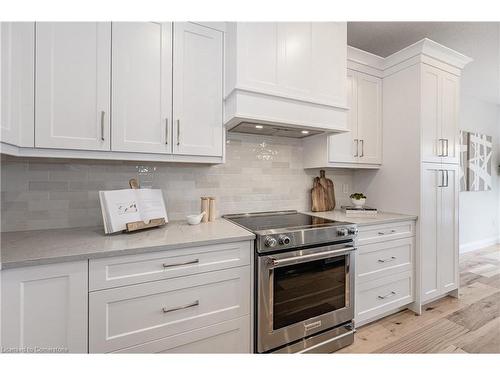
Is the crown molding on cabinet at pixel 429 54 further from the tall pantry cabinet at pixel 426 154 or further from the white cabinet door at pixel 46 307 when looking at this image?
the white cabinet door at pixel 46 307

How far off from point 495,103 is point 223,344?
20.1 ft

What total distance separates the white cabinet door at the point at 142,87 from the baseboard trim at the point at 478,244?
5.05 meters

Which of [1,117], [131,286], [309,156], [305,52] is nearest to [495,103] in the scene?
[309,156]

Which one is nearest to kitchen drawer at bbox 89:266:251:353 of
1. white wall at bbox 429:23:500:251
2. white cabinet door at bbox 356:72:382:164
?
white cabinet door at bbox 356:72:382:164

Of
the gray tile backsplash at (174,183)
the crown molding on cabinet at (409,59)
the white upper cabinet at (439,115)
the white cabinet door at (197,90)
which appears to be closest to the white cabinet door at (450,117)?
the white upper cabinet at (439,115)

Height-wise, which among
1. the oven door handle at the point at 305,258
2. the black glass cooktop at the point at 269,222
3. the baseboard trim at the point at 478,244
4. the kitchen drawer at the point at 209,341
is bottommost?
the baseboard trim at the point at 478,244

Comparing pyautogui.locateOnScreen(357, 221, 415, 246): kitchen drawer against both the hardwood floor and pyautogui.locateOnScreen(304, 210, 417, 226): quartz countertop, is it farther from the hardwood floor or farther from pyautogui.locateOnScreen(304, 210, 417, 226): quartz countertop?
the hardwood floor

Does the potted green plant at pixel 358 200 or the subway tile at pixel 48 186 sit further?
the potted green plant at pixel 358 200

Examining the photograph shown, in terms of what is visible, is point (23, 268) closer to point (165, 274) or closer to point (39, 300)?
point (39, 300)

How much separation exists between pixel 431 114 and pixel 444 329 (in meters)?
1.93

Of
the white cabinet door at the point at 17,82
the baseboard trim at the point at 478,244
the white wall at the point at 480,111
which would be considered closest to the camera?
the white cabinet door at the point at 17,82

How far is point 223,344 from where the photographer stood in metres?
1.36

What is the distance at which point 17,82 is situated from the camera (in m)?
1.19

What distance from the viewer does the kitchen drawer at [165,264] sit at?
1.11m
